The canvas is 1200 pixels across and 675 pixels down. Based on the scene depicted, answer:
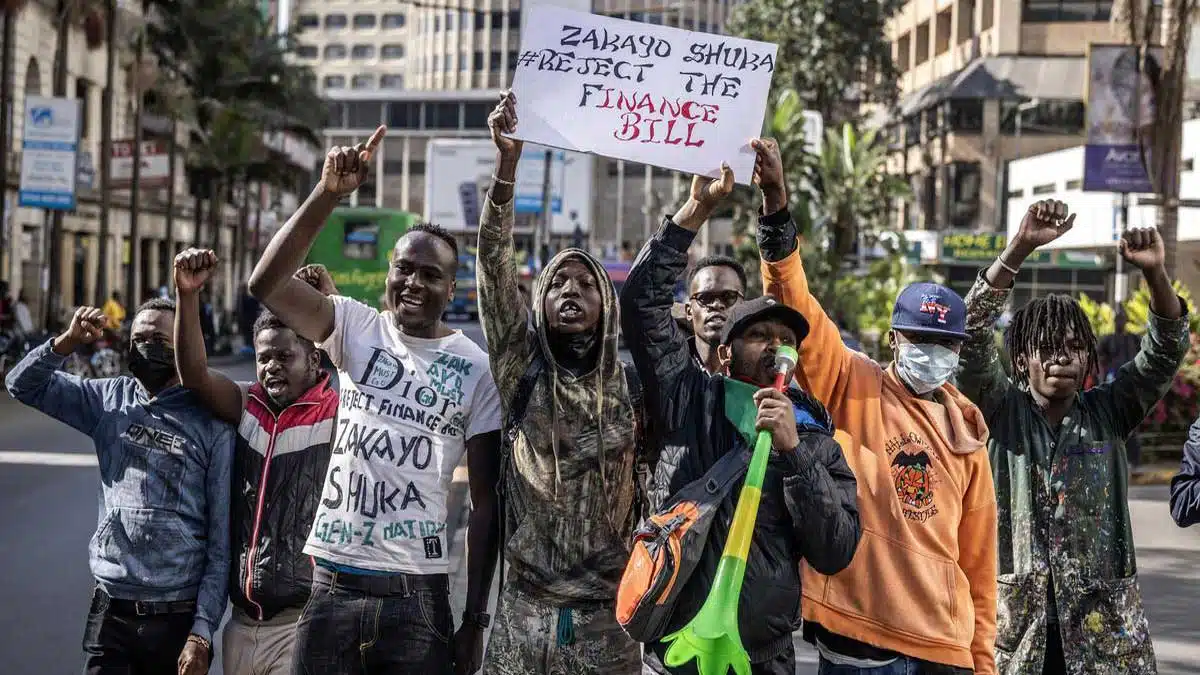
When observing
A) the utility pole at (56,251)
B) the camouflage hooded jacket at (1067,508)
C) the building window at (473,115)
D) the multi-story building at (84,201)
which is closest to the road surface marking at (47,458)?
the camouflage hooded jacket at (1067,508)

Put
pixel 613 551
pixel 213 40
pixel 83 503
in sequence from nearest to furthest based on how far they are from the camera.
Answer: pixel 613 551 → pixel 83 503 → pixel 213 40

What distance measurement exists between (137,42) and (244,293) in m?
7.80

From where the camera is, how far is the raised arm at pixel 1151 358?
5.07 meters

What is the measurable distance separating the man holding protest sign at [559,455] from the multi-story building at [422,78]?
3510 inches

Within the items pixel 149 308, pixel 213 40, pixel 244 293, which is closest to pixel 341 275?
pixel 244 293

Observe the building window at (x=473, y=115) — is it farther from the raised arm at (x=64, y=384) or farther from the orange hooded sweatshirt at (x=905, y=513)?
the orange hooded sweatshirt at (x=905, y=513)

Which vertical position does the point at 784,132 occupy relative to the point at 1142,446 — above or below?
above

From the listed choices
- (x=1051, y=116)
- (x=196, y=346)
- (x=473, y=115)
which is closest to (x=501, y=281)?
(x=196, y=346)

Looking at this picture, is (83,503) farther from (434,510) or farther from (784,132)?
(784,132)

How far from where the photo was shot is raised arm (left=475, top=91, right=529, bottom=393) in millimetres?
4414

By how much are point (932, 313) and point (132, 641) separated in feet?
8.47

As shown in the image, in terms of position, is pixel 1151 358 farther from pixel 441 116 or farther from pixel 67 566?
pixel 441 116

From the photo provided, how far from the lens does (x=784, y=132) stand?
26.3 metres

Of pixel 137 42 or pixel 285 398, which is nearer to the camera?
pixel 285 398
